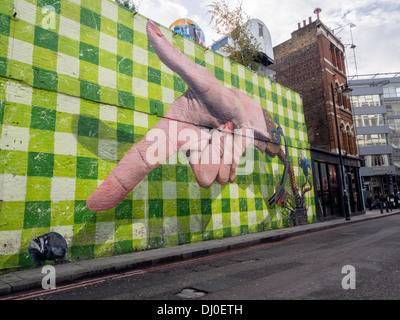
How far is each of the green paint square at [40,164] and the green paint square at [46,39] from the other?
2903mm

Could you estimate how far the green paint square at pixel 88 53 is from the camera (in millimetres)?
7613

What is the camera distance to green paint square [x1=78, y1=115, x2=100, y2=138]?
728cm

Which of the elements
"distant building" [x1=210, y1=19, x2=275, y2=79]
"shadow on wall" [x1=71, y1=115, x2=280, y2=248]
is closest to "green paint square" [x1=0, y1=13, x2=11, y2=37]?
"shadow on wall" [x1=71, y1=115, x2=280, y2=248]

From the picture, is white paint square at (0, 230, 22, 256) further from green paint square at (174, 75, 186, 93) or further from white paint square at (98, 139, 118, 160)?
green paint square at (174, 75, 186, 93)

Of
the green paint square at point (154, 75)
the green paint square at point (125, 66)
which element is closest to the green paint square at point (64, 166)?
the green paint square at point (125, 66)

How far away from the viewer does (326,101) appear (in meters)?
20.5

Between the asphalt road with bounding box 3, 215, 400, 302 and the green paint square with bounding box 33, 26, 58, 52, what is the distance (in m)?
5.92

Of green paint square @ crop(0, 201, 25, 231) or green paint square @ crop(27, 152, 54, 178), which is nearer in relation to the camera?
green paint square @ crop(0, 201, 25, 231)

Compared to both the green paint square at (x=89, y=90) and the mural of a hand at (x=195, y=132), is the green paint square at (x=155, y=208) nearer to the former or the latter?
the mural of a hand at (x=195, y=132)

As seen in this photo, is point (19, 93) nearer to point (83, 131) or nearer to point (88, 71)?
point (83, 131)

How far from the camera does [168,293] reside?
4.16 meters
